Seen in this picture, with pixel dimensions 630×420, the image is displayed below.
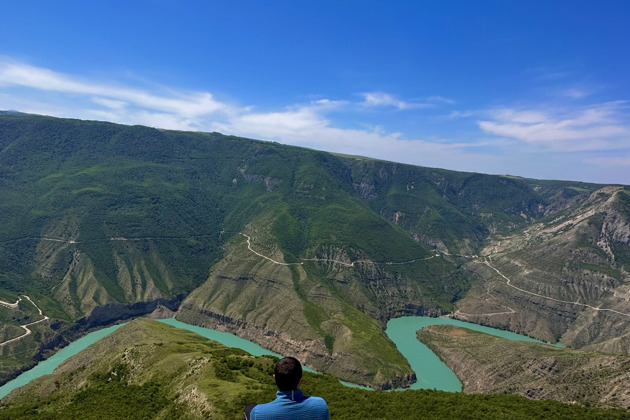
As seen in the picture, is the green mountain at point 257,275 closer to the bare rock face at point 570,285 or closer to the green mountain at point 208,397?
the bare rock face at point 570,285

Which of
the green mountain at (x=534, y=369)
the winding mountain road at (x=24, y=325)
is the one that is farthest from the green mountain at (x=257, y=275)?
the green mountain at (x=534, y=369)

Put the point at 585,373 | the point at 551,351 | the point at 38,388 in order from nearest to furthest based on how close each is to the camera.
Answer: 1. the point at 38,388
2. the point at 585,373
3. the point at 551,351

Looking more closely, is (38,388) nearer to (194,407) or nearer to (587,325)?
(194,407)

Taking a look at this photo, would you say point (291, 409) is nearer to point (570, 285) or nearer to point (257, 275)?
point (257, 275)

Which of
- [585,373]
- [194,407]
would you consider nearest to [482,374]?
[585,373]

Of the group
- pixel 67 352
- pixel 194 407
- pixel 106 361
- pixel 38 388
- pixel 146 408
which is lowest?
pixel 67 352

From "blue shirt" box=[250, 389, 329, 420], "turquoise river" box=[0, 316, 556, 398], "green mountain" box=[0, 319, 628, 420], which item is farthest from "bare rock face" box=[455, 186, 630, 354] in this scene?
"blue shirt" box=[250, 389, 329, 420]

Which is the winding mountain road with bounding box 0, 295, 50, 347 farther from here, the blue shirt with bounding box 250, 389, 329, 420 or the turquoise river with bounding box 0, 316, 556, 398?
the blue shirt with bounding box 250, 389, 329, 420
